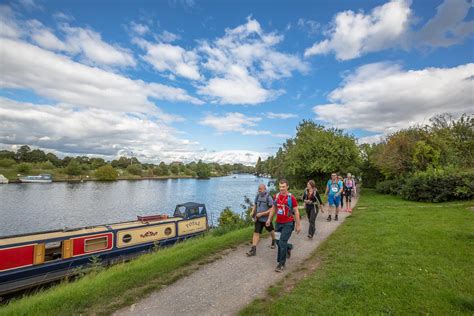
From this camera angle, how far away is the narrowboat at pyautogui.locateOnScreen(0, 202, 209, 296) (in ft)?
27.8

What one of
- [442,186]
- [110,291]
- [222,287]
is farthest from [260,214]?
[442,186]

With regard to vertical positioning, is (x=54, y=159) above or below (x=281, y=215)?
above

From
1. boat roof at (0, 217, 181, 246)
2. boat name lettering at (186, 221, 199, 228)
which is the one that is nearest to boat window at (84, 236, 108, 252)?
boat roof at (0, 217, 181, 246)

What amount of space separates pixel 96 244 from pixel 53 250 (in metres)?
Answer: 1.46

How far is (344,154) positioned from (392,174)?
467 centimetres

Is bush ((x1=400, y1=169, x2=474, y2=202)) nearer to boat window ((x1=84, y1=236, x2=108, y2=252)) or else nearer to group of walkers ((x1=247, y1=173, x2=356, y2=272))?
group of walkers ((x1=247, y1=173, x2=356, y2=272))

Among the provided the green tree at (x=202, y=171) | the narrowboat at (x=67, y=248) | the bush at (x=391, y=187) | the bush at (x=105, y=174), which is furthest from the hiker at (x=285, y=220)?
the green tree at (x=202, y=171)

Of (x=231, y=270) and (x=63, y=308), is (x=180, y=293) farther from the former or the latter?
(x=63, y=308)

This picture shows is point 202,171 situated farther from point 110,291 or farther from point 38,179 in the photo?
point 110,291

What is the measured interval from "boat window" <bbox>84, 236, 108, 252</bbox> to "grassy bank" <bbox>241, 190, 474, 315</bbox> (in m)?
8.77

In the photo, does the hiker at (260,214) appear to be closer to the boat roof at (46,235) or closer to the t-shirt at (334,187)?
the t-shirt at (334,187)

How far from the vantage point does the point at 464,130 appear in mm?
29000

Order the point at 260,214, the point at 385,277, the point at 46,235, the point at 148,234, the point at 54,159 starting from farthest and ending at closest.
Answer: the point at 54,159
the point at 148,234
the point at 46,235
the point at 260,214
the point at 385,277

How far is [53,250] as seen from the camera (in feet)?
32.3
